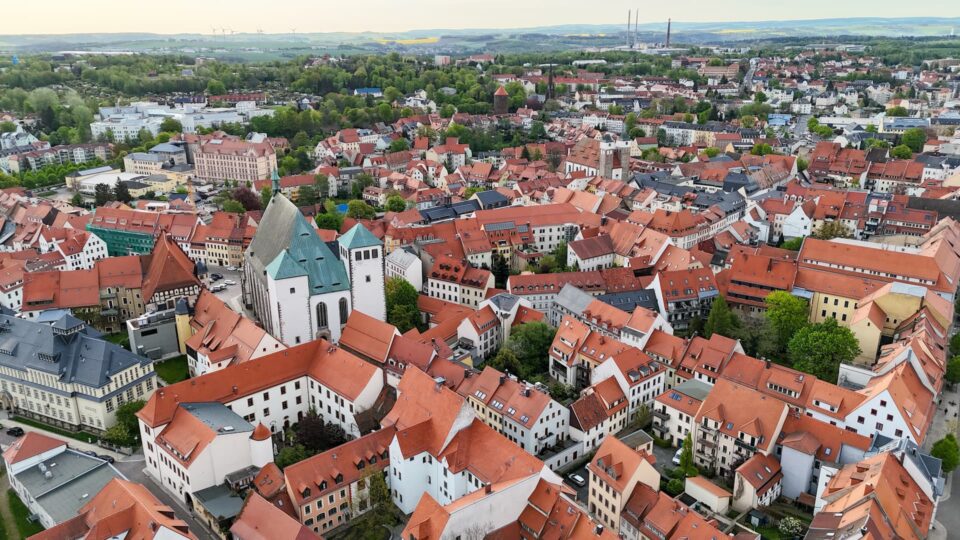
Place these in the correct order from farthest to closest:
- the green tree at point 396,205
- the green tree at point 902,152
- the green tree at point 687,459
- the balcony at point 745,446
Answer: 1. the green tree at point 902,152
2. the green tree at point 396,205
3. the green tree at point 687,459
4. the balcony at point 745,446

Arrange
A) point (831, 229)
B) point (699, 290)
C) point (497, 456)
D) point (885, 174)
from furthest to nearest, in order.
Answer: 1. point (885, 174)
2. point (831, 229)
3. point (699, 290)
4. point (497, 456)

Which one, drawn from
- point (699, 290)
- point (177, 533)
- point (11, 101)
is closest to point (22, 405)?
point (177, 533)

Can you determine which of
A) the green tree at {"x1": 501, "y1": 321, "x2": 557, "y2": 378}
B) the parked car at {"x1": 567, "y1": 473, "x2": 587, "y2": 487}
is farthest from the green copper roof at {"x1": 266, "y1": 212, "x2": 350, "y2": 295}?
the parked car at {"x1": 567, "y1": 473, "x2": 587, "y2": 487}

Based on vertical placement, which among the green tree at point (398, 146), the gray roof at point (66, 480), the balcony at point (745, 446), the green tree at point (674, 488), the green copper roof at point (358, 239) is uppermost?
the green copper roof at point (358, 239)

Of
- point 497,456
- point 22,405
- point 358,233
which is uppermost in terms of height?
point 358,233

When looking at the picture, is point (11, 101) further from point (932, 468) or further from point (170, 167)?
point (932, 468)

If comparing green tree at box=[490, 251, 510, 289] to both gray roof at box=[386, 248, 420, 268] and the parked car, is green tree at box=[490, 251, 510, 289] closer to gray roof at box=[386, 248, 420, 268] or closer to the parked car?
gray roof at box=[386, 248, 420, 268]

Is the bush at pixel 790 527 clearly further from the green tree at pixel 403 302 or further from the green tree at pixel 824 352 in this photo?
the green tree at pixel 403 302

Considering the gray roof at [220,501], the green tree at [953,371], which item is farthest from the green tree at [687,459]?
the gray roof at [220,501]
